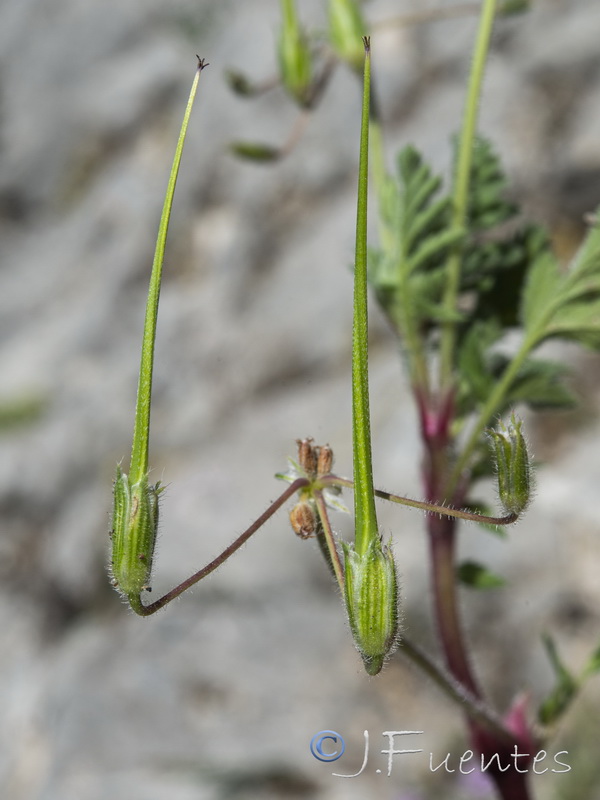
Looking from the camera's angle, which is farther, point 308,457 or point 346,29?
point 346,29

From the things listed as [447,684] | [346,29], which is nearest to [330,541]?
[447,684]

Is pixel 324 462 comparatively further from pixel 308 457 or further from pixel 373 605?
pixel 373 605

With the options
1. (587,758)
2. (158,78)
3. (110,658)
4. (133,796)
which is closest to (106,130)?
(158,78)

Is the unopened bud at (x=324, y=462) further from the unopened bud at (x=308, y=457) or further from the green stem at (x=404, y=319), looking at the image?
the green stem at (x=404, y=319)

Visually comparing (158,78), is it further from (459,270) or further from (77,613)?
(459,270)

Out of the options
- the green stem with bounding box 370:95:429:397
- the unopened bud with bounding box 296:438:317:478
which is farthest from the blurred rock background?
the unopened bud with bounding box 296:438:317:478

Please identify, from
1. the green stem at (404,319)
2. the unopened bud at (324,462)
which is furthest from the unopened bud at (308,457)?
the green stem at (404,319)
